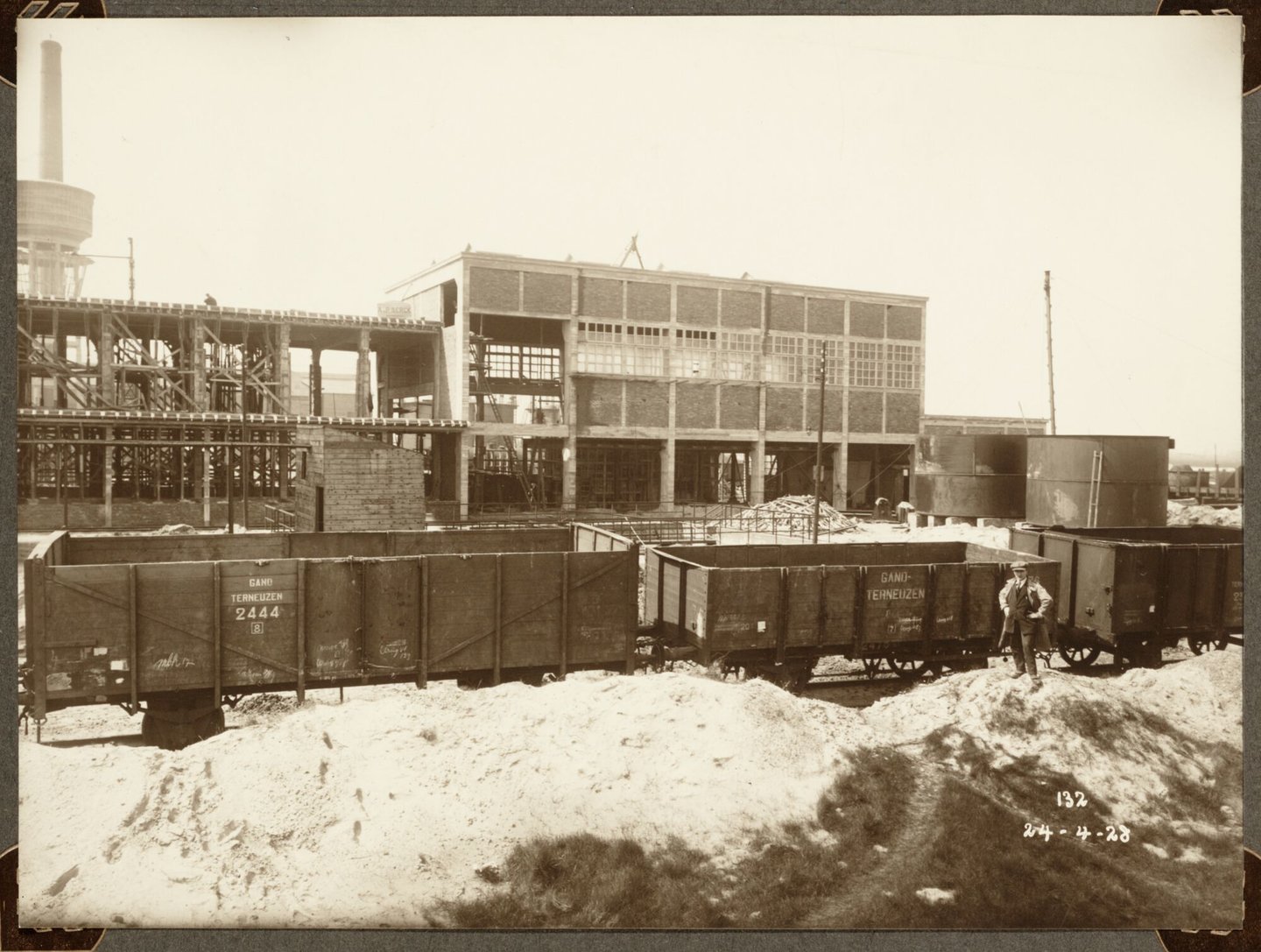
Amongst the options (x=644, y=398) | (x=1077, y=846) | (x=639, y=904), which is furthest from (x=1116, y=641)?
(x=644, y=398)

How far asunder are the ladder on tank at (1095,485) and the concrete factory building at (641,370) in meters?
14.2

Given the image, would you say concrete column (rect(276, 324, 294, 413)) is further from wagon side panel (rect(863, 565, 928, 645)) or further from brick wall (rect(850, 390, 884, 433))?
wagon side panel (rect(863, 565, 928, 645))

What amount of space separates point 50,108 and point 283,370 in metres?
21.0

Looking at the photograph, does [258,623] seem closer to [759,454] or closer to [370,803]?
[370,803]

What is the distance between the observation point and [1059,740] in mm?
7180

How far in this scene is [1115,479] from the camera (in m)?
15.4

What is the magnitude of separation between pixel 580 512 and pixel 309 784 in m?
21.5

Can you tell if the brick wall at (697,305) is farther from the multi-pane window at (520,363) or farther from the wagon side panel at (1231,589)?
the wagon side panel at (1231,589)

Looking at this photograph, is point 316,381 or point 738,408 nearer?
point 738,408

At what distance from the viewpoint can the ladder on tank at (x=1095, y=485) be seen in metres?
15.5

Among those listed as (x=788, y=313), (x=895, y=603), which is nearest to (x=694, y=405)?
(x=788, y=313)

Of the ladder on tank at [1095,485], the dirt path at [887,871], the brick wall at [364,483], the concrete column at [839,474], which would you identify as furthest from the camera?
the concrete column at [839,474]

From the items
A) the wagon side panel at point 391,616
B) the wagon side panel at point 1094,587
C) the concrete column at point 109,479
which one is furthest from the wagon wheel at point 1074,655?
the concrete column at point 109,479

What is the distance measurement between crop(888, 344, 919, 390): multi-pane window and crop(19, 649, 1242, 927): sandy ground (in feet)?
80.8
